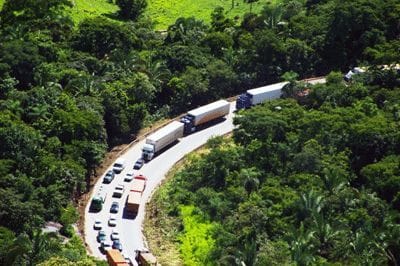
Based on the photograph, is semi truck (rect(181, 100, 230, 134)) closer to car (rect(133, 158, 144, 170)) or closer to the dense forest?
the dense forest

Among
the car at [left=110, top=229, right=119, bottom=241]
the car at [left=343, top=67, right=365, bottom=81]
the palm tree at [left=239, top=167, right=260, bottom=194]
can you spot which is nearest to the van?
the car at [left=110, top=229, right=119, bottom=241]

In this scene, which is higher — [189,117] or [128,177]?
[189,117]

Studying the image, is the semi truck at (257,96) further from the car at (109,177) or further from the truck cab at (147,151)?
the car at (109,177)

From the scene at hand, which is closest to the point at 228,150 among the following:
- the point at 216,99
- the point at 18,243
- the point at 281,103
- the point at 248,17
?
the point at 281,103

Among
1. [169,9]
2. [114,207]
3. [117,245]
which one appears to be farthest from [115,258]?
[169,9]

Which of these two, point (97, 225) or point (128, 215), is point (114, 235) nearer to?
point (97, 225)

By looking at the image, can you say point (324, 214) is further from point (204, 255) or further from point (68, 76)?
point (68, 76)
